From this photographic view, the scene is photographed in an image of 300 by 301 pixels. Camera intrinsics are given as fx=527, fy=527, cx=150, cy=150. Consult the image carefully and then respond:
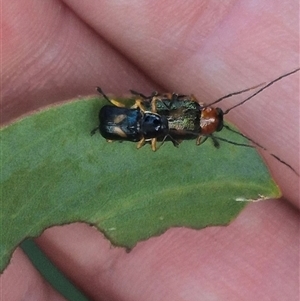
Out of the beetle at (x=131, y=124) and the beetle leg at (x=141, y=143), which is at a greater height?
the beetle at (x=131, y=124)

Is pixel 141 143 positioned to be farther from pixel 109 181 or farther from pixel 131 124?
pixel 109 181

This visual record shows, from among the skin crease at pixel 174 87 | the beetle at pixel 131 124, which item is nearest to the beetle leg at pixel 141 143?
the beetle at pixel 131 124

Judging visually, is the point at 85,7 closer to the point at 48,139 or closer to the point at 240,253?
the point at 48,139

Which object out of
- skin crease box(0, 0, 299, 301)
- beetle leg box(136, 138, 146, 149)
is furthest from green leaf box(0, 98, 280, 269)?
skin crease box(0, 0, 299, 301)

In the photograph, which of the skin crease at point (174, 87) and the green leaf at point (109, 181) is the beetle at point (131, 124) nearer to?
the green leaf at point (109, 181)

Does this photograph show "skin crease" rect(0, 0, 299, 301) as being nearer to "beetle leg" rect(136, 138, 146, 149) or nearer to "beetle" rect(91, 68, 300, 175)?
"beetle" rect(91, 68, 300, 175)

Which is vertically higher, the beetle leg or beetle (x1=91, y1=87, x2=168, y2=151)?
beetle (x1=91, y1=87, x2=168, y2=151)
